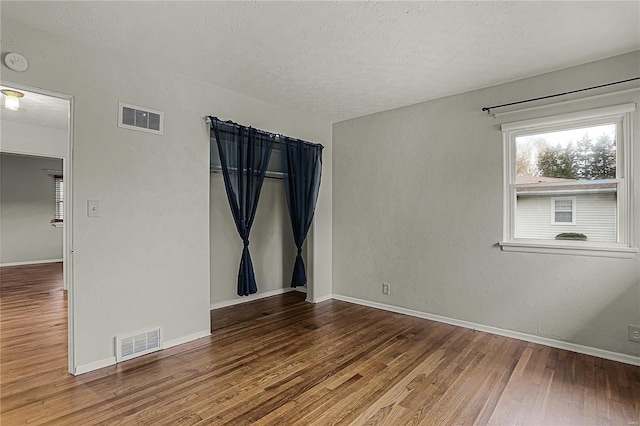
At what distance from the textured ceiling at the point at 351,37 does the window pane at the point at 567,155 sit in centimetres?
62

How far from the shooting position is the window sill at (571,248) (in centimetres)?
284

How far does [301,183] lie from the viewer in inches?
177

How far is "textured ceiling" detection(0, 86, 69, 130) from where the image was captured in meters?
4.20

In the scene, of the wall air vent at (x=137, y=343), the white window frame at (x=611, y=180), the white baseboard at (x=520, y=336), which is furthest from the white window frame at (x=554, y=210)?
the wall air vent at (x=137, y=343)

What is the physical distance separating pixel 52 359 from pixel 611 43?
527 cm

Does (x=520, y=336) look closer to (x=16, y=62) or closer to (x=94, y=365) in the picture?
(x=94, y=365)

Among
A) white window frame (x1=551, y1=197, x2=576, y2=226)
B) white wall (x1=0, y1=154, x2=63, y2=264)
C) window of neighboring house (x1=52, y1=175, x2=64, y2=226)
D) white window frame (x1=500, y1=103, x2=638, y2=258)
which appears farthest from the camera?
window of neighboring house (x1=52, y1=175, x2=64, y2=226)

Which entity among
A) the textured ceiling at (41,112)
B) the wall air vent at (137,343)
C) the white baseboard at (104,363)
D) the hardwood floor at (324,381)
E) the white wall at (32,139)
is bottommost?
the hardwood floor at (324,381)

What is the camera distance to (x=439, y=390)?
2393mm

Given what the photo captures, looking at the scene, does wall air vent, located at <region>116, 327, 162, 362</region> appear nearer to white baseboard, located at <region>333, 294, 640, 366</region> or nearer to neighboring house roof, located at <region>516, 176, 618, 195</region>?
white baseboard, located at <region>333, 294, 640, 366</region>

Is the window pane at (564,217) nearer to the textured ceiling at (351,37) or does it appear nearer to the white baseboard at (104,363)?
the textured ceiling at (351,37)

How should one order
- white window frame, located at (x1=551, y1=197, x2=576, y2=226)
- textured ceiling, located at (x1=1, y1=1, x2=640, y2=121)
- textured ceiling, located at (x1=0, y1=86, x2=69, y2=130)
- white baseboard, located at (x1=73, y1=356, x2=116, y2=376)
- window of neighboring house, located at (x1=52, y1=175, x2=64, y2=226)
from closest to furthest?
textured ceiling, located at (x1=1, y1=1, x2=640, y2=121) < white baseboard, located at (x1=73, y1=356, x2=116, y2=376) < white window frame, located at (x1=551, y1=197, x2=576, y2=226) < textured ceiling, located at (x1=0, y1=86, x2=69, y2=130) < window of neighboring house, located at (x1=52, y1=175, x2=64, y2=226)

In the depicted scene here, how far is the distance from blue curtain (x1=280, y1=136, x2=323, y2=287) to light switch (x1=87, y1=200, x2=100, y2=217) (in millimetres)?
2126

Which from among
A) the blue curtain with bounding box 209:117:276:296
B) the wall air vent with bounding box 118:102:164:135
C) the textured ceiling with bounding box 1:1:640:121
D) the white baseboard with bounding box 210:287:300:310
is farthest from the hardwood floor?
the textured ceiling with bounding box 1:1:640:121
